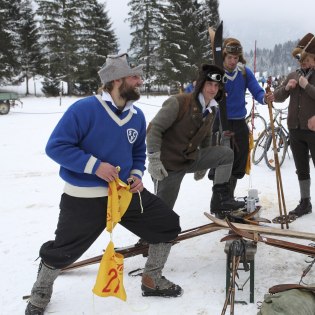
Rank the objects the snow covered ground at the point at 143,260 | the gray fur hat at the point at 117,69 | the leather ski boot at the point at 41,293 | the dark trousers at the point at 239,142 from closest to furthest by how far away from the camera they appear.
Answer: the gray fur hat at the point at 117,69 → the leather ski boot at the point at 41,293 → the snow covered ground at the point at 143,260 → the dark trousers at the point at 239,142

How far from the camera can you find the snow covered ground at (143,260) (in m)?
3.18

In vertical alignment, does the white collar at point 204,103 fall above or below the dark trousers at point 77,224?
above

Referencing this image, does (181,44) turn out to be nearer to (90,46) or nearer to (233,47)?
(90,46)

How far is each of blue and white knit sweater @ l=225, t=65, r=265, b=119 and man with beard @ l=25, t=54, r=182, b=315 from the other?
1950 mm

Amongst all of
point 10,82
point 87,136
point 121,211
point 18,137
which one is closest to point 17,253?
point 121,211

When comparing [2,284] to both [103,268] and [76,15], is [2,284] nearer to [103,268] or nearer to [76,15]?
[103,268]

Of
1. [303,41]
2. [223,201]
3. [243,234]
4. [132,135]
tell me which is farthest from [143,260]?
[303,41]

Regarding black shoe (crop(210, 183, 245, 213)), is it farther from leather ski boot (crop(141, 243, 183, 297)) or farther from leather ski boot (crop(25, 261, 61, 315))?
leather ski boot (crop(25, 261, 61, 315))

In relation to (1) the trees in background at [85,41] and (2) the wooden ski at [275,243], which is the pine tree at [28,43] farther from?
(2) the wooden ski at [275,243]

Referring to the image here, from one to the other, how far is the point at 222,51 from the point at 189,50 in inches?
1486

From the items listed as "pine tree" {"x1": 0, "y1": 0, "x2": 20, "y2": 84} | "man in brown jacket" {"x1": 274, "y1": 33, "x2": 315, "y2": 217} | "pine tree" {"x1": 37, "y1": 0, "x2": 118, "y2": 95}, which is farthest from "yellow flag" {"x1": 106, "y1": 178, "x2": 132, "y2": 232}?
"pine tree" {"x1": 37, "y1": 0, "x2": 118, "y2": 95}

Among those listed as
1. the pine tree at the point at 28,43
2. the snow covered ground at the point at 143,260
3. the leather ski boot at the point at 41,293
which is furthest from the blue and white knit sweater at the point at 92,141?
the pine tree at the point at 28,43

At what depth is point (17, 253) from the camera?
4.18m

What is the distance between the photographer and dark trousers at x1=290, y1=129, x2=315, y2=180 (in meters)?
4.60
